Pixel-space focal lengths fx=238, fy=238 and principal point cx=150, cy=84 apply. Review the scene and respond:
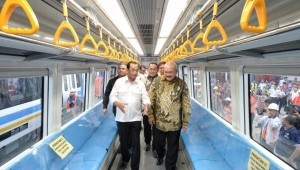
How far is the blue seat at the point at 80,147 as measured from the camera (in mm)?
2468

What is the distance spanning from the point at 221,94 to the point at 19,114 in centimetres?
345

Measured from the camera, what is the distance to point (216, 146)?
148 inches

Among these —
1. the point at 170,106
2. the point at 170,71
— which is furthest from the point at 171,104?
the point at 170,71

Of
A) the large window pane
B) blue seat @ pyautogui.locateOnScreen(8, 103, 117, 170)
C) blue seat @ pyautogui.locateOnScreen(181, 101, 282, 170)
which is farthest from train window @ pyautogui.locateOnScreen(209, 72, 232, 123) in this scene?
blue seat @ pyautogui.locateOnScreen(8, 103, 117, 170)

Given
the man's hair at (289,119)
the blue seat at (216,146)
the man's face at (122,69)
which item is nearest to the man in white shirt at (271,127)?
the man's hair at (289,119)

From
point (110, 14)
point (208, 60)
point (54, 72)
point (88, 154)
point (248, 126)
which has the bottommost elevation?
point (88, 154)

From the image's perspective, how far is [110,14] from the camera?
351 cm

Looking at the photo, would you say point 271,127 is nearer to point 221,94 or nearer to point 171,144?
point 171,144

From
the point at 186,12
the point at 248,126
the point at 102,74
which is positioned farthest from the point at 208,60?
the point at 102,74

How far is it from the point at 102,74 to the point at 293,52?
5.70 meters

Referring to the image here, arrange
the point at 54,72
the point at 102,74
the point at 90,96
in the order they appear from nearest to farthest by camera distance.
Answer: the point at 54,72 → the point at 90,96 → the point at 102,74

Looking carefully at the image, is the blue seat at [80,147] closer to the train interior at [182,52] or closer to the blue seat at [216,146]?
the train interior at [182,52]

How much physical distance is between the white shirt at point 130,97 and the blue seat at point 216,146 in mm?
1066

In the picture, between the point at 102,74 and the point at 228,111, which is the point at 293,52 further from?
the point at 102,74
